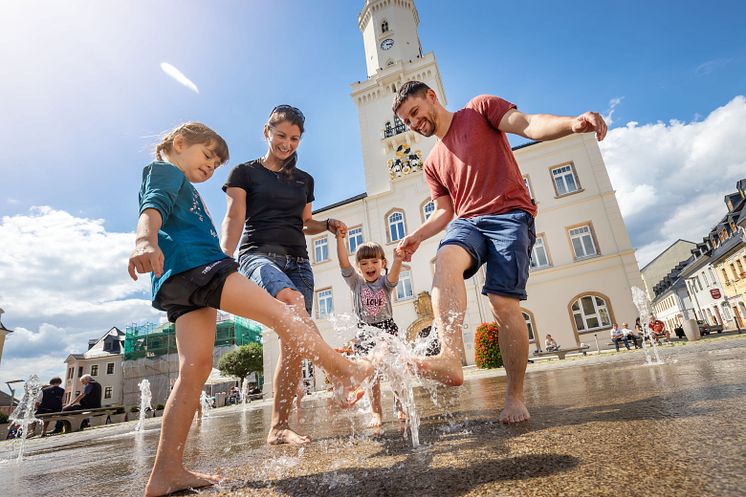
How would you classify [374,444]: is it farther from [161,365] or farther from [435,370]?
[161,365]

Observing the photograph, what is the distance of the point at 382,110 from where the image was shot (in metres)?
25.2

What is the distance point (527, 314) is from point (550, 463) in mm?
18055

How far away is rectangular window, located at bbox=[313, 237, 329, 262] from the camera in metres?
23.4

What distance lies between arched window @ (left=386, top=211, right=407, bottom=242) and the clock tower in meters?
1.81

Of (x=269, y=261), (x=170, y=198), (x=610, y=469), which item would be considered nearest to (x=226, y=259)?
(x=170, y=198)

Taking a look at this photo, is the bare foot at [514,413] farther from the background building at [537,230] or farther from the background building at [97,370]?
the background building at [97,370]

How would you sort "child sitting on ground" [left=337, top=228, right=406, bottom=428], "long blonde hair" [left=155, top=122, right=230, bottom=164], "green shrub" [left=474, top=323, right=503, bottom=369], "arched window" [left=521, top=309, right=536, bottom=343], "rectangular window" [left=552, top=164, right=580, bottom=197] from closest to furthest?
"long blonde hair" [left=155, top=122, right=230, bottom=164]
"child sitting on ground" [left=337, top=228, right=406, bottom=428]
"green shrub" [left=474, top=323, right=503, bottom=369]
"arched window" [left=521, top=309, right=536, bottom=343]
"rectangular window" [left=552, top=164, right=580, bottom=197]

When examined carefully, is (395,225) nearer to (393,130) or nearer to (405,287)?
(405,287)

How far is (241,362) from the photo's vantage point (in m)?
36.2

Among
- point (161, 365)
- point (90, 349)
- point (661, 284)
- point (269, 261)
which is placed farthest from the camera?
point (661, 284)

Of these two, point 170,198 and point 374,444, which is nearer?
point 170,198

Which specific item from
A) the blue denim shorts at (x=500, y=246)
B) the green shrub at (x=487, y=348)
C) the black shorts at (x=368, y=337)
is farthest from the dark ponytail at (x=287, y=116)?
the green shrub at (x=487, y=348)

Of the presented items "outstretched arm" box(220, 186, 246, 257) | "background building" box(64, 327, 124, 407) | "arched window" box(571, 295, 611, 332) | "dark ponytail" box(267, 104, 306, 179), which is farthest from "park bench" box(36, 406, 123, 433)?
"background building" box(64, 327, 124, 407)

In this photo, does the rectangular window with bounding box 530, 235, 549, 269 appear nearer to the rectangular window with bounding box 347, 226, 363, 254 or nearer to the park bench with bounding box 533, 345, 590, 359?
the park bench with bounding box 533, 345, 590, 359
